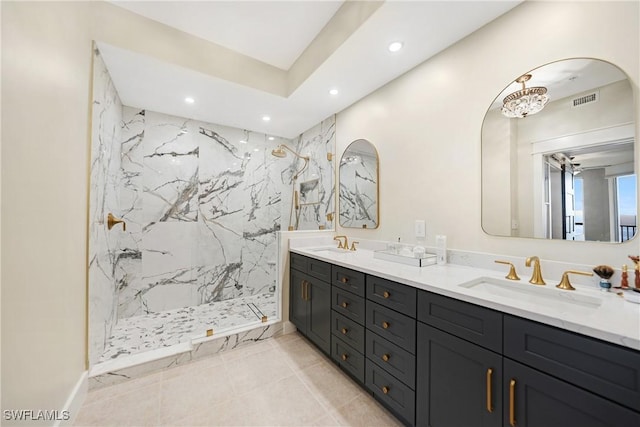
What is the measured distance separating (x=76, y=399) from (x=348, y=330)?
5.86 ft

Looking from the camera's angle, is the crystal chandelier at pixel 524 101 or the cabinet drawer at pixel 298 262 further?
the cabinet drawer at pixel 298 262

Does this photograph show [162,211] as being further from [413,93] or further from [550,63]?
[550,63]

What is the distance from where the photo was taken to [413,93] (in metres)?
2.07

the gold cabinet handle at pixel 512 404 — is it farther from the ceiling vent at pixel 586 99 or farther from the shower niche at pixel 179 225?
the shower niche at pixel 179 225

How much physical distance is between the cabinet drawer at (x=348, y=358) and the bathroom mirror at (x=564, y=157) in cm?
123

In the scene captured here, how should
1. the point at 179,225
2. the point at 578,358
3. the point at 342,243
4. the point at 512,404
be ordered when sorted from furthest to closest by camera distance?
the point at 179,225 → the point at 342,243 → the point at 512,404 → the point at 578,358

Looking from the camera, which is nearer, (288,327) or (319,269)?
(319,269)

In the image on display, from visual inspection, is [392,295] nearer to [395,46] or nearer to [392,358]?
[392,358]

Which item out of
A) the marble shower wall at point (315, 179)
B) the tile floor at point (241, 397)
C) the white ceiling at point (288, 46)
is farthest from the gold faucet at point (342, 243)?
the white ceiling at point (288, 46)

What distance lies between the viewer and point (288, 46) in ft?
7.41

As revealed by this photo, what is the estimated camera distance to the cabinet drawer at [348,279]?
1.69 metres

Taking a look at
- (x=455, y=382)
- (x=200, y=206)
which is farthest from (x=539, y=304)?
(x=200, y=206)

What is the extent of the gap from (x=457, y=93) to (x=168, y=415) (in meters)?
2.90

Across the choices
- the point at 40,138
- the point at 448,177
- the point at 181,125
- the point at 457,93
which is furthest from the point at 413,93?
the point at 181,125
